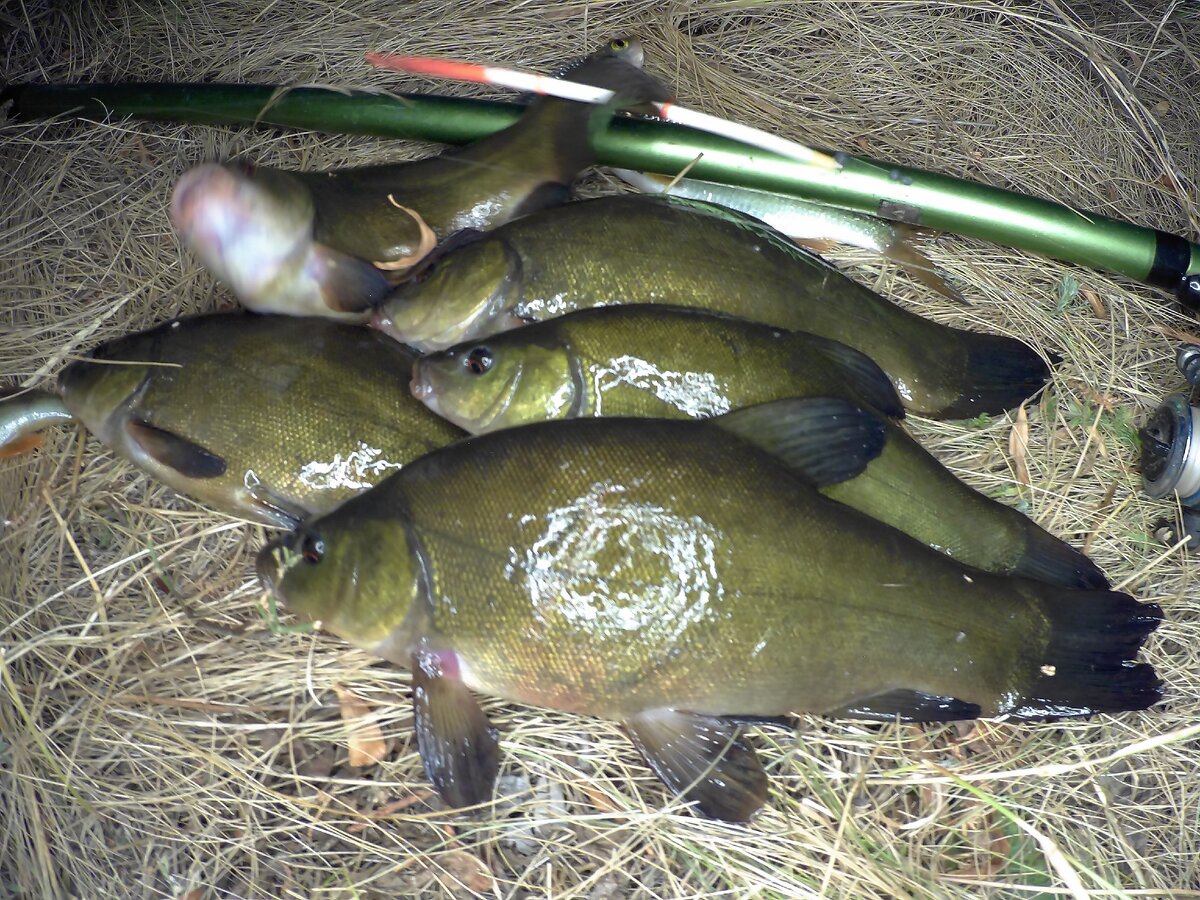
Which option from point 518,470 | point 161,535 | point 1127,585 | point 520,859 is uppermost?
point 518,470

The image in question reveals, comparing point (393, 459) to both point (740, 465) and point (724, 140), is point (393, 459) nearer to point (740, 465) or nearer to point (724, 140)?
point (740, 465)

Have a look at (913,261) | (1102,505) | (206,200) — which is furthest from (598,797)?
(913,261)

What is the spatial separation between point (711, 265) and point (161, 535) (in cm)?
186

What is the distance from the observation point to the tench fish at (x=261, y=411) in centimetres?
251

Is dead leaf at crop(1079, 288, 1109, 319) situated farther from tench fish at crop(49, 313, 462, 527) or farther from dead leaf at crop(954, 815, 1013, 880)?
tench fish at crop(49, 313, 462, 527)

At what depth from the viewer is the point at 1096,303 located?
3311 millimetres

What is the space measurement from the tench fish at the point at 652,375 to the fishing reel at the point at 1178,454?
38.4 inches

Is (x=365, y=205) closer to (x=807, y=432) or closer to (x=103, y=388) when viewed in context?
(x=103, y=388)

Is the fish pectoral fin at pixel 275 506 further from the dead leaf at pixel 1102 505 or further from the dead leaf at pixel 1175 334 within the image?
the dead leaf at pixel 1175 334

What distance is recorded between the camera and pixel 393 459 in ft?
8.25

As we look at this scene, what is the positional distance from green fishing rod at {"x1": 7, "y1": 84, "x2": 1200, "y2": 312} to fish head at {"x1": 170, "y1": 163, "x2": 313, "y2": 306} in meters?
0.63

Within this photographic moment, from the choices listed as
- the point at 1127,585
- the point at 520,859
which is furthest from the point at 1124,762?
the point at 520,859

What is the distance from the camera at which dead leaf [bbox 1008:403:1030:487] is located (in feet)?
9.93

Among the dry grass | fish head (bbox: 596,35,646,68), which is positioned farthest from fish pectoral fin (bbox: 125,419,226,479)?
fish head (bbox: 596,35,646,68)
